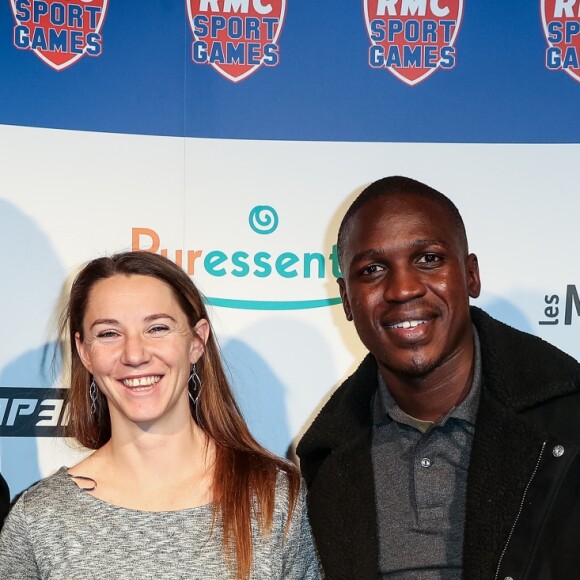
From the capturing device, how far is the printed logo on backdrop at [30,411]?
9.89 ft

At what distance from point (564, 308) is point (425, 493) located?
115 cm

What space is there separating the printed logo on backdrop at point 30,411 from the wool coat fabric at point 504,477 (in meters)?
1.02

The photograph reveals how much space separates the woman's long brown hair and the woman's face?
36 millimetres

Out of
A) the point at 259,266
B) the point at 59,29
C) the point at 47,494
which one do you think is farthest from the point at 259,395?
the point at 59,29

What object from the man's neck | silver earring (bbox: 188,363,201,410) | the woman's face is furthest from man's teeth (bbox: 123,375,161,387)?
the man's neck

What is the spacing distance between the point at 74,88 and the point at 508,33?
1.39m

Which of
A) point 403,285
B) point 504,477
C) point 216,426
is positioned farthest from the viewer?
point 216,426

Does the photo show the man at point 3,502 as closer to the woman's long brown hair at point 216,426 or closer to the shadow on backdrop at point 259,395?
the woman's long brown hair at point 216,426

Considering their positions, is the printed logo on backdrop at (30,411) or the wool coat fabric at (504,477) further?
the printed logo on backdrop at (30,411)

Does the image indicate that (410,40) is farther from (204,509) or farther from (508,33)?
(204,509)

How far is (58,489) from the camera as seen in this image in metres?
2.25

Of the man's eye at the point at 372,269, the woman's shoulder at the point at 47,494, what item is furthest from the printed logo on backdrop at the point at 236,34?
the woman's shoulder at the point at 47,494

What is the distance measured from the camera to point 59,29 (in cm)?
307

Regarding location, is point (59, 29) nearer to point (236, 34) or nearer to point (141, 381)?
point (236, 34)
